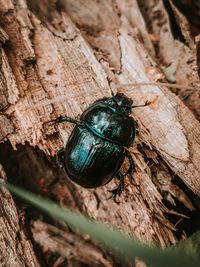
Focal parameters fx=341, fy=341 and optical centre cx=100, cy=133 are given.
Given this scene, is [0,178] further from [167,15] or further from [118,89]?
[167,15]

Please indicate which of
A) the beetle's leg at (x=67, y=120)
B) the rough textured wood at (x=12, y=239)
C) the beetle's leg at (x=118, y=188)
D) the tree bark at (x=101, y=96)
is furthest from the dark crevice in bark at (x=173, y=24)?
the rough textured wood at (x=12, y=239)

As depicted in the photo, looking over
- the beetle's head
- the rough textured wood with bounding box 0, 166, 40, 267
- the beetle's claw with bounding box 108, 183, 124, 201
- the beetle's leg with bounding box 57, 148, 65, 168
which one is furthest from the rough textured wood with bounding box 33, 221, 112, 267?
the beetle's head

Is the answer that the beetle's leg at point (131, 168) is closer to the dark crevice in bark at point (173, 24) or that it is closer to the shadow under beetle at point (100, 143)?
the shadow under beetle at point (100, 143)

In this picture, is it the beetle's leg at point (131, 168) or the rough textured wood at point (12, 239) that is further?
the beetle's leg at point (131, 168)

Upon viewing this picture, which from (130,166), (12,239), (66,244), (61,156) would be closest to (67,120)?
(61,156)

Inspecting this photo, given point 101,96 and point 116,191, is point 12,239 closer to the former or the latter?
point 116,191

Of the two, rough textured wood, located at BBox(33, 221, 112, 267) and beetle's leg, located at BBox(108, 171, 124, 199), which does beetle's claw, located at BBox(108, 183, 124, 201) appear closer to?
beetle's leg, located at BBox(108, 171, 124, 199)

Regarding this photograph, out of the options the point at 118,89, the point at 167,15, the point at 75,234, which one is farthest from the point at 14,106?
the point at 167,15
